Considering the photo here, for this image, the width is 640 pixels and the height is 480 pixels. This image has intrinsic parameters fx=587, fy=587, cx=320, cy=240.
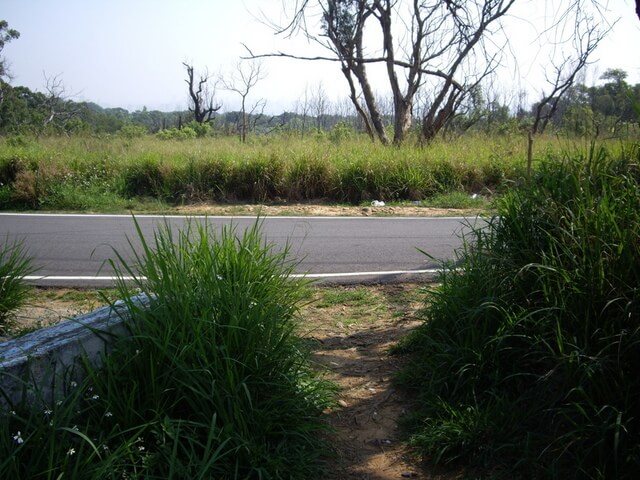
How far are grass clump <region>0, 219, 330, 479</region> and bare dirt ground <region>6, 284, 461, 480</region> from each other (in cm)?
22

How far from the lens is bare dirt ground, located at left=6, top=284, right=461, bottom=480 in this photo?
3193mm

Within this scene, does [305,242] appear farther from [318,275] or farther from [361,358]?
[361,358]

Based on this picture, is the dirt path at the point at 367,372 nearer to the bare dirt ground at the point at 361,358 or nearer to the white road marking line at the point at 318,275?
the bare dirt ground at the point at 361,358

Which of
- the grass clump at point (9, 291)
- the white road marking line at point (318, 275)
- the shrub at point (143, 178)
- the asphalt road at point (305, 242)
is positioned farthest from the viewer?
the shrub at point (143, 178)

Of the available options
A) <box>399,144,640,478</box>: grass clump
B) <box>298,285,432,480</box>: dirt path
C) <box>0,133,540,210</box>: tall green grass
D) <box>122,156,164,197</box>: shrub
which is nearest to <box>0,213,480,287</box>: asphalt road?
<box>298,285,432,480</box>: dirt path

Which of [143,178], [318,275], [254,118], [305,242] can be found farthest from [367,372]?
[254,118]

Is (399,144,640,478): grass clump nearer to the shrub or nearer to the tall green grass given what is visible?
the tall green grass

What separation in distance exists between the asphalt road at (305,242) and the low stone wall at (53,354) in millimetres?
2431

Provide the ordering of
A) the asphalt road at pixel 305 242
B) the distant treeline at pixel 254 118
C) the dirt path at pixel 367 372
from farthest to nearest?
1. the distant treeline at pixel 254 118
2. the asphalt road at pixel 305 242
3. the dirt path at pixel 367 372

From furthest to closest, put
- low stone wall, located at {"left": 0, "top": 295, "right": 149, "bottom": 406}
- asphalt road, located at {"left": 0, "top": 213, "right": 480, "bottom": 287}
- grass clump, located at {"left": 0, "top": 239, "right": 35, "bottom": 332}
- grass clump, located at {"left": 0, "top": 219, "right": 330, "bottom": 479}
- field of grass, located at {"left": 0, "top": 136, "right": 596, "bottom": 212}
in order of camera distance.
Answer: field of grass, located at {"left": 0, "top": 136, "right": 596, "bottom": 212}
asphalt road, located at {"left": 0, "top": 213, "right": 480, "bottom": 287}
grass clump, located at {"left": 0, "top": 239, "right": 35, "bottom": 332}
low stone wall, located at {"left": 0, "top": 295, "right": 149, "bottom": 406}
grass clump, located at {"left": 0, "top": 219, "right": 330, "bottom": 479}

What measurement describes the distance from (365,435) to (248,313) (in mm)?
994

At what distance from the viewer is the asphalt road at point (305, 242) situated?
22.9 feet

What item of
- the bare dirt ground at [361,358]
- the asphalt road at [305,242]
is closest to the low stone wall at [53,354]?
the bare dirt ground at [361,358]

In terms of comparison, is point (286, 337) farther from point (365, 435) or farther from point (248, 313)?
point (365, 435)
